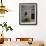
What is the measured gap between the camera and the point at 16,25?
4.29 m

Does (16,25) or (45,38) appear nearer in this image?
(45,38)

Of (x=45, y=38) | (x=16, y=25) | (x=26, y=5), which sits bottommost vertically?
(x=45, y=38)

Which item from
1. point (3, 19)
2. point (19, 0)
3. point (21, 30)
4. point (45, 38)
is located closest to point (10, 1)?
point (19, 0)

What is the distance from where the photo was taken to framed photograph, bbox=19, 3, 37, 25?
429 cm

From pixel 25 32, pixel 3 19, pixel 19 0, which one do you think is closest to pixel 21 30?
pixel 25 32

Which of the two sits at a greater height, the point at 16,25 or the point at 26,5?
the point at 26,5

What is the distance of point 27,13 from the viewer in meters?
4.30

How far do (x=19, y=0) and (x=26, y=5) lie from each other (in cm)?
29

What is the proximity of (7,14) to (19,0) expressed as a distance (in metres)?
0.63

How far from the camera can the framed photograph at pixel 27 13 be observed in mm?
4293

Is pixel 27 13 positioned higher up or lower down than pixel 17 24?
higher up

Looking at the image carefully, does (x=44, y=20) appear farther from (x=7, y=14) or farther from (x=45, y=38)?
(x=7, y=14)

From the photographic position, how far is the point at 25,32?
4.33m

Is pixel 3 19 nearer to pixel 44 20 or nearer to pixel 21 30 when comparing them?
Answer: pixel 21 30
